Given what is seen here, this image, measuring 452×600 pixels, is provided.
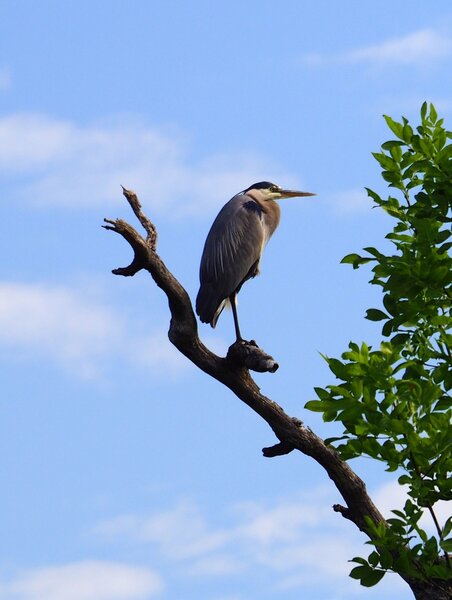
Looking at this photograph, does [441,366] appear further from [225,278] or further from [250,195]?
[250,195]

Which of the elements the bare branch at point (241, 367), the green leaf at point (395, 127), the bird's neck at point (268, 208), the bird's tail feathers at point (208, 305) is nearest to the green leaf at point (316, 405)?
the green leaf at point (395, 127)

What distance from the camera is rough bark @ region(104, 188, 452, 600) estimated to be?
9.19 metres

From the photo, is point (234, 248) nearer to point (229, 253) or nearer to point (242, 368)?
point (229, 253)

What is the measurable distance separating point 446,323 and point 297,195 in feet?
28.4

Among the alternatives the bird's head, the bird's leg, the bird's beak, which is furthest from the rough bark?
the bird's beak

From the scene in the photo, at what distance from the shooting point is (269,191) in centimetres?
1470

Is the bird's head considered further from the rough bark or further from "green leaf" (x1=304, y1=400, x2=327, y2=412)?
"green leaf" (x1=304, y1=400, x2=327, y2=412)

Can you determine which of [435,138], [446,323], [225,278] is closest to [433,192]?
[435,138]

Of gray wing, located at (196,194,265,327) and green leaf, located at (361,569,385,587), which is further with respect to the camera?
gray wing, located at (196,194,265,327)

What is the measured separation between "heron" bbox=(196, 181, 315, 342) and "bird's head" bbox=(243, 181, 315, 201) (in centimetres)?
2

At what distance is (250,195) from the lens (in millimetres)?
14172

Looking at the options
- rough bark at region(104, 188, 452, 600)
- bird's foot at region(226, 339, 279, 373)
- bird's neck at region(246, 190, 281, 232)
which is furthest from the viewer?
bird's neck at region(246, 190, 281, 232)

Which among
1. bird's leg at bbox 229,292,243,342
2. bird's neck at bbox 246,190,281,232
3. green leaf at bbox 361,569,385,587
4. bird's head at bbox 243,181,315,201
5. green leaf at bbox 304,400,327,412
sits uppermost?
bird's head at bbox 243,181,315,201

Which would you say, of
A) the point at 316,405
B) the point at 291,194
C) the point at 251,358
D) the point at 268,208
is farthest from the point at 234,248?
the point at 316,405
